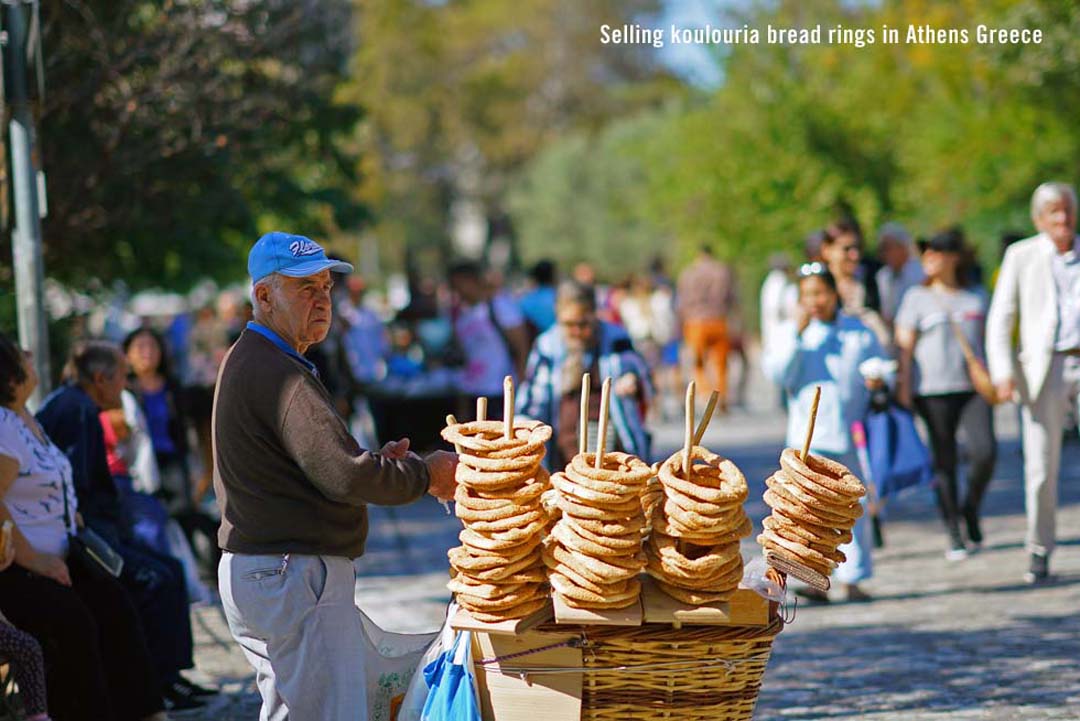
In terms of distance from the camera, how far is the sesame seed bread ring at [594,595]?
4531 millimetres

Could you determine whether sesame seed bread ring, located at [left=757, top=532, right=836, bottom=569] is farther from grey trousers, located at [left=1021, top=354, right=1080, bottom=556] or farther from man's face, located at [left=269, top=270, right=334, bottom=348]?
grey trousers, located at [left=1021, top=354, right=1080, bottom=556]

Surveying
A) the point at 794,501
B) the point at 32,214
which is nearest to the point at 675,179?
the point at 32,214

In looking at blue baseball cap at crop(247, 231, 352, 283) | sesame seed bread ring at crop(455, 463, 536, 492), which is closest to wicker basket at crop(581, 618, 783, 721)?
sesame seed bread ring at crop(455, 463, 536, 492)

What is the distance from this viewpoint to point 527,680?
4750 mm

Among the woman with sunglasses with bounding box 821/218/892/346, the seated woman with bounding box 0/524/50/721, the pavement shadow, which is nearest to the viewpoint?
the seated woman with bounding box 0/524/50/721

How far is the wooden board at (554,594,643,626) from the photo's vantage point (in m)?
4.56

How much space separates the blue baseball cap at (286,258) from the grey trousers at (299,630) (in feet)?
2.87

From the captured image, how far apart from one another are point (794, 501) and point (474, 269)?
9.92 meters

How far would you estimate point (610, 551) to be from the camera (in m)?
4.54

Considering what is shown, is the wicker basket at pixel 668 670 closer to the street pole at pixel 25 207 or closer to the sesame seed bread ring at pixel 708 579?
the sesame seed bread ring at pixel 708 579

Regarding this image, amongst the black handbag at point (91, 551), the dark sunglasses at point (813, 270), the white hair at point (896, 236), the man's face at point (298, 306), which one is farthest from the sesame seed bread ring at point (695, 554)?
the white hair at point (896, 236)

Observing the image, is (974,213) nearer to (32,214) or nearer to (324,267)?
(32,214)

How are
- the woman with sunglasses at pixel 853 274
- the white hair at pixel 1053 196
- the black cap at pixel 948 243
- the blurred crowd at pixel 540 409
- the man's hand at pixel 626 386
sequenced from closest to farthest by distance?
1. the blurred crowd at pixel 540 409
2. the man's hand at pixel 626 386
3. the white hair at pixel 1053 196
4. the woman with sunglasses at pixel 853 274
5. the black cap at pixel 948 243

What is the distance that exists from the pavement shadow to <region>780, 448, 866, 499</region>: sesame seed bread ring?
199 centimetres
